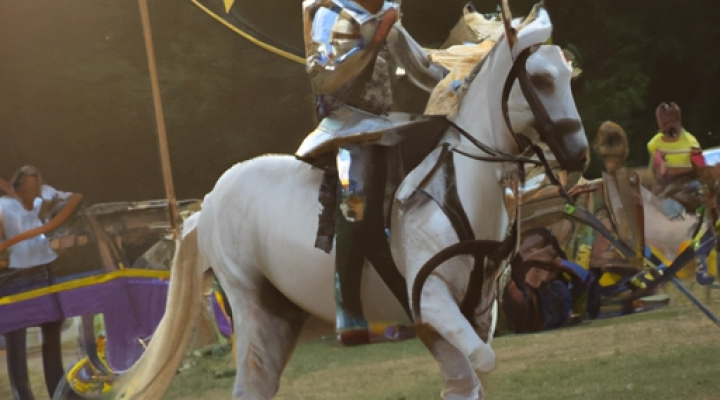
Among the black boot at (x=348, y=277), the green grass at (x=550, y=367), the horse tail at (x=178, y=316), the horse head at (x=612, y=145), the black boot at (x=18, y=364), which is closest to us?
the black boot at (x=348, y=277)

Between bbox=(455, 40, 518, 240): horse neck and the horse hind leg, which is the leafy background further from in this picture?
bbox=(455, 40, 518, 240): horse neck

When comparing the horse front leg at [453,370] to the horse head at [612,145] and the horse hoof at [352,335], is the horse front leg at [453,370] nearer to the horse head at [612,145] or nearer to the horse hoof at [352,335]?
the horse hoof at [352,335]

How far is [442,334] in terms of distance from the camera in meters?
2.76

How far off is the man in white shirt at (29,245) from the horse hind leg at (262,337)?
186cm

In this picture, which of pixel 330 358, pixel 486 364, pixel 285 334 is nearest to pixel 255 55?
pixel 330 358

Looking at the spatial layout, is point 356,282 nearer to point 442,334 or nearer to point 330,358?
point 442,334

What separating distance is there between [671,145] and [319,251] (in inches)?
122

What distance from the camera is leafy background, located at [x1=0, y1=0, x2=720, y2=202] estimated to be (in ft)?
16.0

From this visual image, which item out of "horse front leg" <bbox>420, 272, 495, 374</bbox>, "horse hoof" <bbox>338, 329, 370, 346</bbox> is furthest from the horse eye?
"horse hoof" <bbox>338, 329, 370, 346</bbox>

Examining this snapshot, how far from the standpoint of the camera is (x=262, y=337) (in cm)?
338

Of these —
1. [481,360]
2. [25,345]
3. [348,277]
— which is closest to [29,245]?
[25,345]

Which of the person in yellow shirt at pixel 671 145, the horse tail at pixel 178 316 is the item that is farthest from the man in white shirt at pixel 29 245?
the person in yellow shirt at pixel 671 145

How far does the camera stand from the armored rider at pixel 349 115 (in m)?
2.93

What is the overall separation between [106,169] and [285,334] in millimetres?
1878
